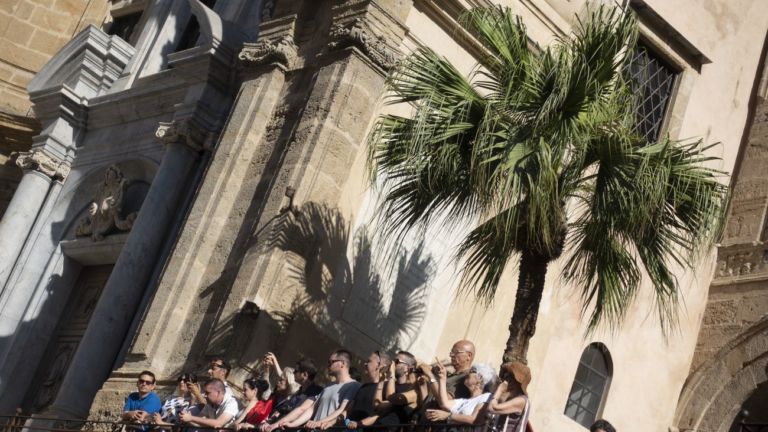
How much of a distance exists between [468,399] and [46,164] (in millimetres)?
10941

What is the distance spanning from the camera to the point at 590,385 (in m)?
17.7

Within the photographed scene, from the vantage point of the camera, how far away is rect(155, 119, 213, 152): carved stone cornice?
16875mm

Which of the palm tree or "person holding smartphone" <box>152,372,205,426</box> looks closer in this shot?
the palm tree

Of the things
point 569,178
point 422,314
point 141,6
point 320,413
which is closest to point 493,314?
point 422,314

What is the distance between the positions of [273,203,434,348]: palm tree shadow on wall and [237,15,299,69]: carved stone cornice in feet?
7.32

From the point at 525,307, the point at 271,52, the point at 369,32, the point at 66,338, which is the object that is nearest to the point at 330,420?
the point at 525,307

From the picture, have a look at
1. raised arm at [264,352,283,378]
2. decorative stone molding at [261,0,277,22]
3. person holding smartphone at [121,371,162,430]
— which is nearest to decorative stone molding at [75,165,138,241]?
decorative stone molding at [261,0,277,22]

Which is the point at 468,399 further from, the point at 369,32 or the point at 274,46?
the point at 274,46

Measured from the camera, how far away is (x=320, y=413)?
11.1 m

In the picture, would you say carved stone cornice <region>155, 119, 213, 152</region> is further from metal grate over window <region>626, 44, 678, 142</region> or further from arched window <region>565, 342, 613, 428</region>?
metal grate over window <region>626, 44, 678, 142</region>

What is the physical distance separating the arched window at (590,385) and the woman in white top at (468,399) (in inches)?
283

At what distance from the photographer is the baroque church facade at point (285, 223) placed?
14234 millimetres

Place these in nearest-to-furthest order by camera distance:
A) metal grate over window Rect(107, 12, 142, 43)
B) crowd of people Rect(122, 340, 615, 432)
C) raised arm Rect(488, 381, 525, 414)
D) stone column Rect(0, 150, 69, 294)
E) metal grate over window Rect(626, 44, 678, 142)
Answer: raised arm Rect(488, 381, 525, 414)
crowd of people Rect(122, 340, 615, 432)
metal grate over window Rect(626, 44, 678, 142)
stone column Rect(0, 150, 69, 294)
metal grate over window Rect(107, 12, 142, 43)

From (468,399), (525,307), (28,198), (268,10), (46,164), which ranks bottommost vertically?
(468,399)
